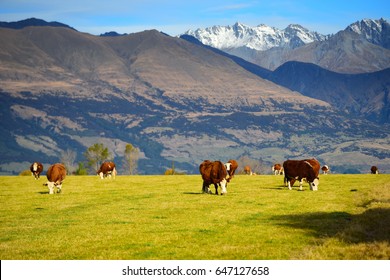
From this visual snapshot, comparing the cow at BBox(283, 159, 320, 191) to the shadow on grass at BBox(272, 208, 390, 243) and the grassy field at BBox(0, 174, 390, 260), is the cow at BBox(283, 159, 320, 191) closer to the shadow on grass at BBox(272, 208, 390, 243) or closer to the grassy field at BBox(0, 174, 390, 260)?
the grassy field at BBox(0, 174, 390, 260)

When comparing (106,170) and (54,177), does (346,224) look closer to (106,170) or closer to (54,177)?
(54,177)

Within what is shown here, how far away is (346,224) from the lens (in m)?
30.4

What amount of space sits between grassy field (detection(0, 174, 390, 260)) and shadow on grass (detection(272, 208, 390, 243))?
0.14 feet

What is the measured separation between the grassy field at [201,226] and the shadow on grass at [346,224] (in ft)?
0.14

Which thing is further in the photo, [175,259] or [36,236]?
[36,236]

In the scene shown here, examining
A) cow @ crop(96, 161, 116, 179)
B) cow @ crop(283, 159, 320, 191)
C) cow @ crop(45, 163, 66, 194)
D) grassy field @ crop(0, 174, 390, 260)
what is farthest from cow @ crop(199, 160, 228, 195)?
cow @ crop(96, 161, 116, 179)

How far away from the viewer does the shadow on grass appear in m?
26.5

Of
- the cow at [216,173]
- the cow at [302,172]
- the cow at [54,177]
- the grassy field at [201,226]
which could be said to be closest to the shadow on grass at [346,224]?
the grassy field at [201,226]

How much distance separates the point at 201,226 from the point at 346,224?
6851mm
